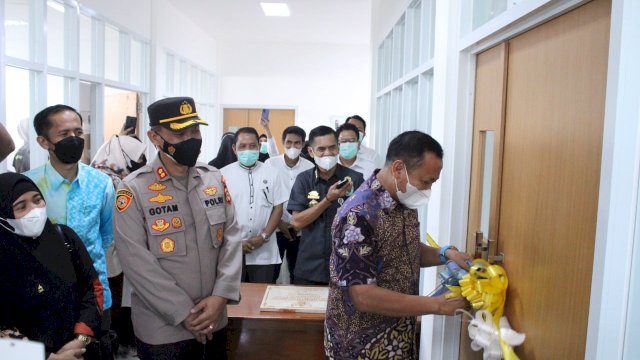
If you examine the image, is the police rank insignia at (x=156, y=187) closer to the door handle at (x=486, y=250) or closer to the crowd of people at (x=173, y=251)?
the crowd of people at (x=173, y=251)

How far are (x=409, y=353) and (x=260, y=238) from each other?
5.28ft

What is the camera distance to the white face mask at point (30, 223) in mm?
1611

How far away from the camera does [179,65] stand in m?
8.23

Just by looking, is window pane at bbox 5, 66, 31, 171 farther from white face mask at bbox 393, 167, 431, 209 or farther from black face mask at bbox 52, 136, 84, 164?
white face mask at bbox 393, 167, 431, 209

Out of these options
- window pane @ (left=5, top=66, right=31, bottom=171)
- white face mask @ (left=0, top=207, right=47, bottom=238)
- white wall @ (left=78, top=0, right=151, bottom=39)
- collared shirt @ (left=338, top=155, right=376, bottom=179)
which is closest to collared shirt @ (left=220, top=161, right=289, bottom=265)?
collared shirt @ (left=338, top=155, right=376, bottom=179)

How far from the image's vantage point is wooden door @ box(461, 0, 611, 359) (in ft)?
3.98

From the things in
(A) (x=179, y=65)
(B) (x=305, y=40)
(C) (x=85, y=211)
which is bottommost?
(C) (x=85, y=211)

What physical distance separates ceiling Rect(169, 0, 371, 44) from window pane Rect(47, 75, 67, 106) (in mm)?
3477

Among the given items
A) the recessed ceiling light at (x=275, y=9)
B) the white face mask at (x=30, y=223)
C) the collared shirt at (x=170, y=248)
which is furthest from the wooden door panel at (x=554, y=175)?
the recessed ceiling light at (x=275, y=9)

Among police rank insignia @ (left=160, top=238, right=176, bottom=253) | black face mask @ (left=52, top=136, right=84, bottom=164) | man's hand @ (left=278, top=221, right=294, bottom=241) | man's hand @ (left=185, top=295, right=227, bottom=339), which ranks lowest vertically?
man's hand @ (left=185, top=295, right=227, bottom=339)

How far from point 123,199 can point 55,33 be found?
3223mm

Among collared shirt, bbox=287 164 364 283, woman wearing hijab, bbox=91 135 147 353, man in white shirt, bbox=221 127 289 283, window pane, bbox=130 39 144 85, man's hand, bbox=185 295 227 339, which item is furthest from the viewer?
window pane, bbox=130 39 144 85

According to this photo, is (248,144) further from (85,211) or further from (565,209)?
(565,209)

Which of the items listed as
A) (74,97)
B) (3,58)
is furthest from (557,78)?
(74,97)
